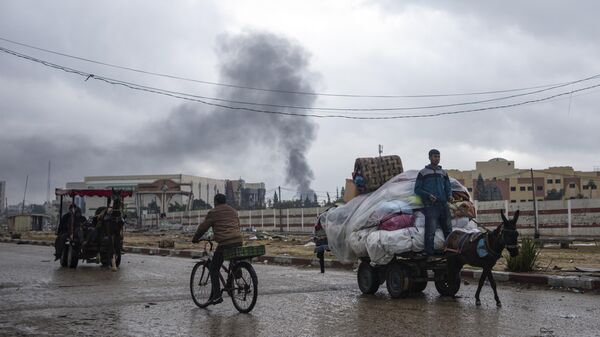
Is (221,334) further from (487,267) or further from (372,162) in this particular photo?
(372,162)

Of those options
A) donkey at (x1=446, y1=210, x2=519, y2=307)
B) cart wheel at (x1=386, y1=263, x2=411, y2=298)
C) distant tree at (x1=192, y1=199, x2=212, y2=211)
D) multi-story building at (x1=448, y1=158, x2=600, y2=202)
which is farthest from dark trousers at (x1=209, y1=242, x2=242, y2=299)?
distant tree at (x1=192, y1=199, x2=212, y2=211)

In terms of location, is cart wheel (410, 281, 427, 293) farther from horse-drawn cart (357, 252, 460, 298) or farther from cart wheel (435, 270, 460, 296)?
cart wheel (435, 270, 460, 296)

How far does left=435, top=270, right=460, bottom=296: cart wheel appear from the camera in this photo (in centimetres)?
937

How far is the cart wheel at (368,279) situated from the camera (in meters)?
10.0

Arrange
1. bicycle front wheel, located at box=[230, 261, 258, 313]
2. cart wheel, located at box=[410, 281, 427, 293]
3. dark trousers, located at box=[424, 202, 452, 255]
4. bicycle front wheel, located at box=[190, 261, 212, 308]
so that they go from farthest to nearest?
cart wheel, located at box=[410, 281, 427, 293] < dark trousers, located at box=[424, 202, 452, 255] < bicycle front wheel, located at box=[190, 261, 212, 308] < bicycle front wheel, located at box=[230, 261, 258, 313]

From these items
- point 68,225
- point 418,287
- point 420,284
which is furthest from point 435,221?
point 68,225

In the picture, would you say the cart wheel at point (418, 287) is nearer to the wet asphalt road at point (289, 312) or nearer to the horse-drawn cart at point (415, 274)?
the horse-drawn cart at point (415, 274)

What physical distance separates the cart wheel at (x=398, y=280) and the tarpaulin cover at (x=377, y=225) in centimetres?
23

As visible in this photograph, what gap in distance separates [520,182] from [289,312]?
3828 inches

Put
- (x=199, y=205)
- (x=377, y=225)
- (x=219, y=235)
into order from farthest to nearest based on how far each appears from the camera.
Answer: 1. (x=199, y=205)
2. (x=377, y=225)
3. (x=219, y=235)

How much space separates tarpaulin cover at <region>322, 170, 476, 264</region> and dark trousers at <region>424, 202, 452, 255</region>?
0.41 feet

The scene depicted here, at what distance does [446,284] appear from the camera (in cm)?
966

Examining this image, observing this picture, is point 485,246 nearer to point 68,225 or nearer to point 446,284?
point 446,284

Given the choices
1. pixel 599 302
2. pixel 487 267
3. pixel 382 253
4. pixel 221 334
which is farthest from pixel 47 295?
pixel 599 302
